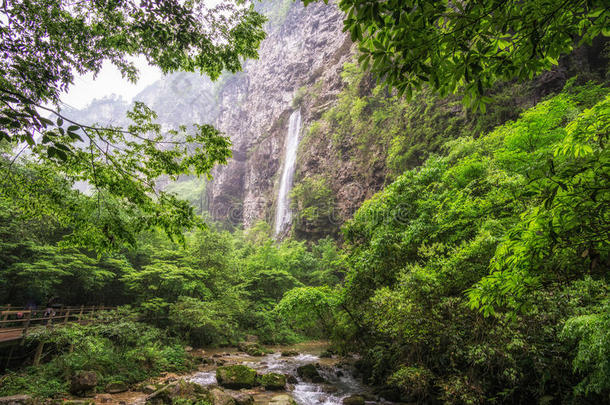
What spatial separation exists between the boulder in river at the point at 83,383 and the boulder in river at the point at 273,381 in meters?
4.83

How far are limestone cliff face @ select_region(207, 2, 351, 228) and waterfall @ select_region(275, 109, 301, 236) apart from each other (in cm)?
186

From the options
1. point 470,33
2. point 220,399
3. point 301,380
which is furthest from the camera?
point 301,380

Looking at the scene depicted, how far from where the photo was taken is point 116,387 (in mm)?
7824

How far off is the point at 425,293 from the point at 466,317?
2.83 feet

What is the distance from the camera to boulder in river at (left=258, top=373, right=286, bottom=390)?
878 cm

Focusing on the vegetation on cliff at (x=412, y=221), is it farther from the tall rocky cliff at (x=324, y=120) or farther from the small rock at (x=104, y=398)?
the small rock at (x=104, y=398)

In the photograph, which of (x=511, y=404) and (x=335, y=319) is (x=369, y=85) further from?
(x=511, y=404)

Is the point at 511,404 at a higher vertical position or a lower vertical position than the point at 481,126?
lower

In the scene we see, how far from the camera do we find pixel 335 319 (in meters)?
9.91

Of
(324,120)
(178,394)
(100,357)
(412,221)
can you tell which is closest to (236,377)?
(178,394)

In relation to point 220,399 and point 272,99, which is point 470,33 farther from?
point 272,99

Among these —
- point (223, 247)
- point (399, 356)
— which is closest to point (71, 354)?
point (223, 247)

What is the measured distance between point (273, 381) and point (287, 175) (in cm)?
2505

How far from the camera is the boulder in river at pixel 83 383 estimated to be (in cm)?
731
